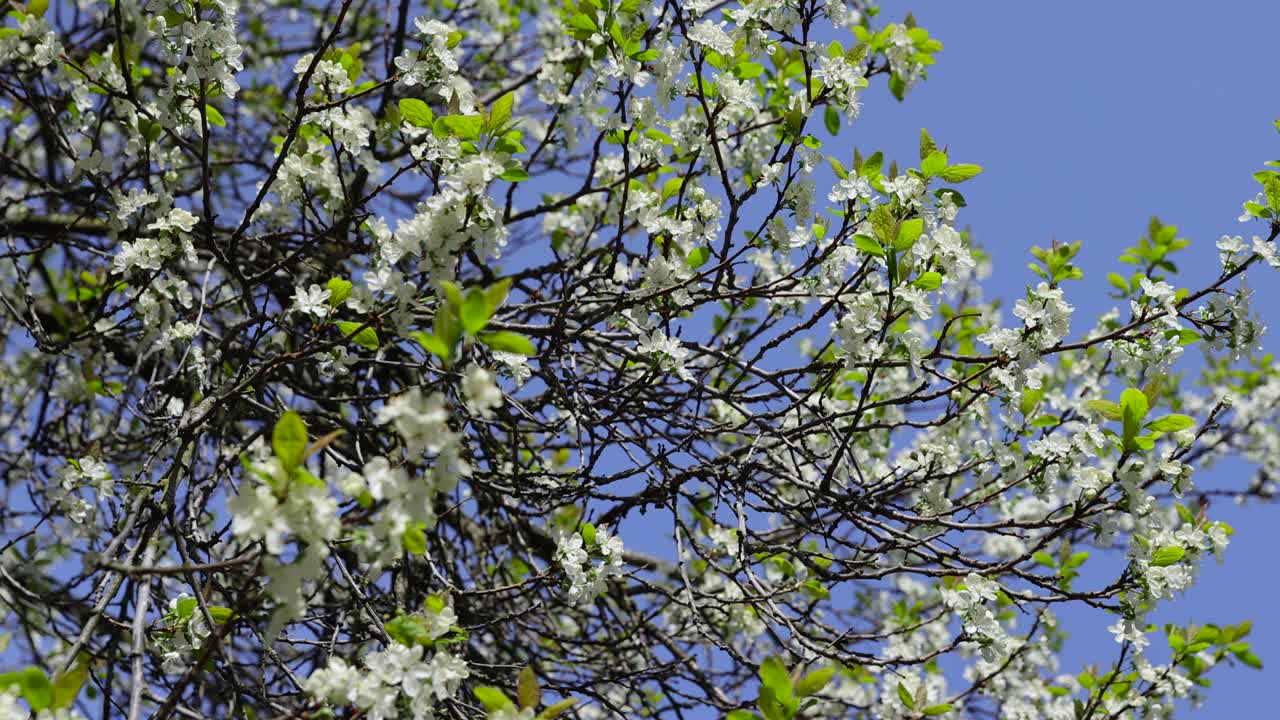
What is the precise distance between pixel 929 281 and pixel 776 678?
1.12m

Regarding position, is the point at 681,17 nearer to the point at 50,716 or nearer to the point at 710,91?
the point at 710,91

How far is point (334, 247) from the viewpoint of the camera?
4133mm

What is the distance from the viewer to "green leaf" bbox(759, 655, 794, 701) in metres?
2.02

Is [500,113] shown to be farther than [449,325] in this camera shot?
Yes

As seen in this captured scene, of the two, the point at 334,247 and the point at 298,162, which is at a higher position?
the point at 334,247

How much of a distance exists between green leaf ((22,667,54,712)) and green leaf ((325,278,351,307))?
3.57 ft

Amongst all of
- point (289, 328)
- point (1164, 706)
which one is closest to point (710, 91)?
point (289, 328)

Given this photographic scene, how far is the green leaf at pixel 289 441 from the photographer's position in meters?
1.69

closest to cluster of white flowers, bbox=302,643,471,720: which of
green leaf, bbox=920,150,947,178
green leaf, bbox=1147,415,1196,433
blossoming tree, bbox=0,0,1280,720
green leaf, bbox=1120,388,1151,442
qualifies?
blossoming tree, bbox=0,0,1280,720

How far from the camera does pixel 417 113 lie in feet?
8.25

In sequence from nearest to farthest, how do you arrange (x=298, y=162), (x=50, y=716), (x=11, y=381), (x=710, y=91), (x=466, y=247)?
(x=50, y=716) → (x=466, y=247) → (x=710, y=91) → (x=298, y=162) → (x=11, y=381)

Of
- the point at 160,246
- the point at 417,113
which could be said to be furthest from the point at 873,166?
the point at 160,246

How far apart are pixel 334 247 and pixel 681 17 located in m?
1.98

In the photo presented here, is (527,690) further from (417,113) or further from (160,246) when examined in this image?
(160,246)
